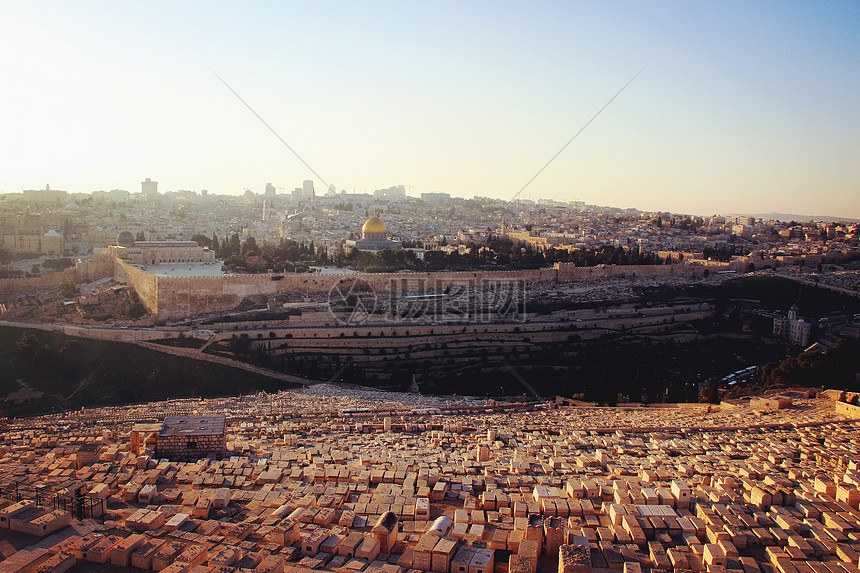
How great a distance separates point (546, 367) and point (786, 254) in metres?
23.3

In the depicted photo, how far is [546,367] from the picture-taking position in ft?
60.4

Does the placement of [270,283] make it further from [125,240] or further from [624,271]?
[624,271]

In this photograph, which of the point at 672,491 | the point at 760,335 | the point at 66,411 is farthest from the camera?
the point at 760,335

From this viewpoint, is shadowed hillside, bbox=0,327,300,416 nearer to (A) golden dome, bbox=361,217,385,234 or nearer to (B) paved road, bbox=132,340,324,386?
(B) paved road, bbox=132,340,324,386

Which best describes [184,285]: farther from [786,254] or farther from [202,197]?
[202,197]

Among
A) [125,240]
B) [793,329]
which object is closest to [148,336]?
[125,240]

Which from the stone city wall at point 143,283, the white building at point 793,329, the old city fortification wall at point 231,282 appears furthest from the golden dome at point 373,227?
the white building at point 793,329

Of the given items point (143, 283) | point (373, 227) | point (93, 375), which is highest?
point (373, 227)

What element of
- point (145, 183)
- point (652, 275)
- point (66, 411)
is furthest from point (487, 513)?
point (145, 183)

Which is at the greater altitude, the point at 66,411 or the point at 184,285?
the point at 184,285

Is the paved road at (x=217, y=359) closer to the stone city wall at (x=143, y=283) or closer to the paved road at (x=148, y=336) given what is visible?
the paved road at (x=148, y=336)

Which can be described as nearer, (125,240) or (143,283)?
(143,283)

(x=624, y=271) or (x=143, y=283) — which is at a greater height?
(x=143, y=283)

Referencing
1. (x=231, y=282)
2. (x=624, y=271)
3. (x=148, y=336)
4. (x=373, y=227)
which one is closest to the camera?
(x=148, y=336)
